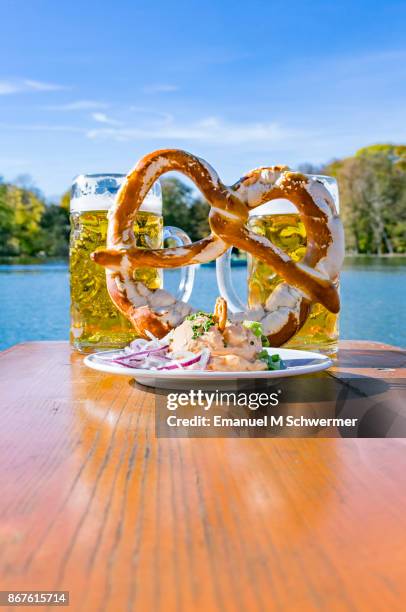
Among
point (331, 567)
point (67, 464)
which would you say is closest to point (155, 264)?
point (67, 464)

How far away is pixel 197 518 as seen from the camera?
601 mm

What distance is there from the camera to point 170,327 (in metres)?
1.48

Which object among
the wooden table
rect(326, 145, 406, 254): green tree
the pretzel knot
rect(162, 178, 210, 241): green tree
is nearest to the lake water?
the pretzel knot

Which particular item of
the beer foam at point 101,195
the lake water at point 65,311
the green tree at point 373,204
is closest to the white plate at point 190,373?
the beer foam at point 101,195

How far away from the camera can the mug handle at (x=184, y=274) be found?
1.67 m

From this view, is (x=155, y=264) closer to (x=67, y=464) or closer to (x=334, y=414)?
(x=334, y=414)

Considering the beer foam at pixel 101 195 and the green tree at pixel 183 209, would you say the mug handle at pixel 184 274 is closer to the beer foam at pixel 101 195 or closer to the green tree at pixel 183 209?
the beer foam at pixel 101 195

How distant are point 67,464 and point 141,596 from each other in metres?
0.32

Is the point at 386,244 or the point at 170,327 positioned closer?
the point at 170,327

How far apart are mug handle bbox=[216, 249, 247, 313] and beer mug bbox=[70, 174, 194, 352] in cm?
9

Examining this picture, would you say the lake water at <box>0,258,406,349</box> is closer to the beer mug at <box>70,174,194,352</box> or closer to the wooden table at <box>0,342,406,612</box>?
the beer mug at <box>70,174,194,352</box>

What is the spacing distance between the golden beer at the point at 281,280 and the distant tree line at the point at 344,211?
11371 millimetres

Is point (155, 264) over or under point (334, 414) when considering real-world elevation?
over

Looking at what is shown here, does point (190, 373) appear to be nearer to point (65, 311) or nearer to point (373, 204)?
point (65, 311)
